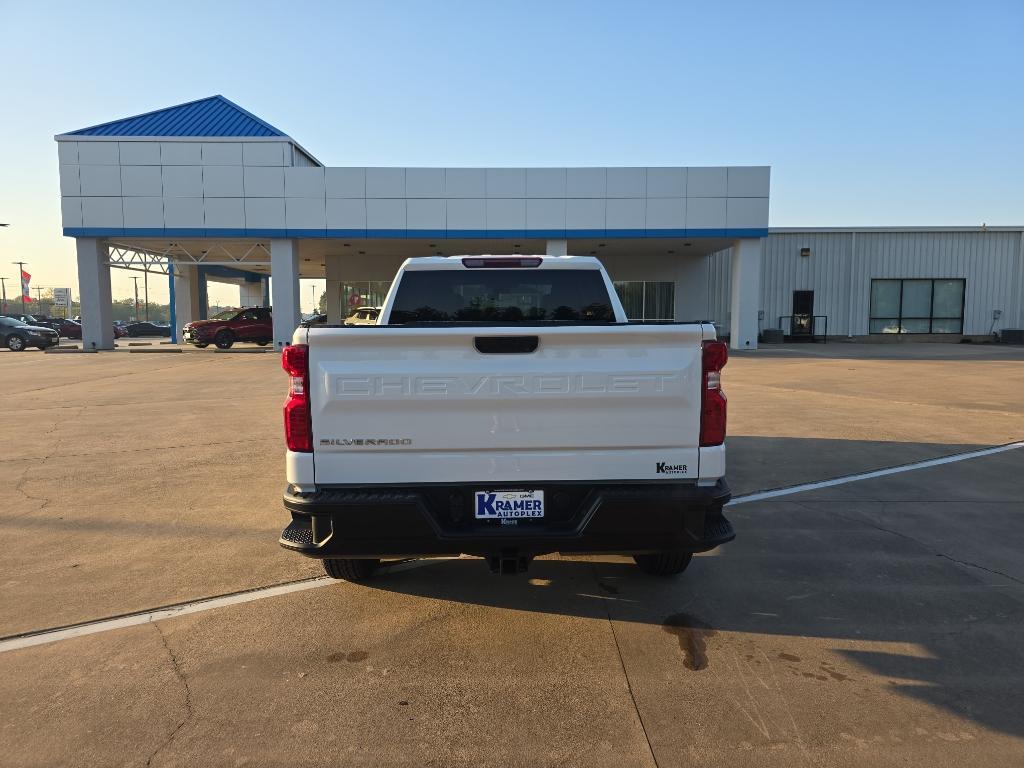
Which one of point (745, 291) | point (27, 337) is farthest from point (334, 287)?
point (745, 291)

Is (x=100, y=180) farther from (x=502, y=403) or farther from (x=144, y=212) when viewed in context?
(x=502, y=403)

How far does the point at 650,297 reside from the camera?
115 ft

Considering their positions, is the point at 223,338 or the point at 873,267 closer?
the point at 223,338

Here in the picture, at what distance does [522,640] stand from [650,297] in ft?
108

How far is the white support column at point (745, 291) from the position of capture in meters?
26.9

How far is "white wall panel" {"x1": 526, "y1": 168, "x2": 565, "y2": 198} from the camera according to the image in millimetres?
26656

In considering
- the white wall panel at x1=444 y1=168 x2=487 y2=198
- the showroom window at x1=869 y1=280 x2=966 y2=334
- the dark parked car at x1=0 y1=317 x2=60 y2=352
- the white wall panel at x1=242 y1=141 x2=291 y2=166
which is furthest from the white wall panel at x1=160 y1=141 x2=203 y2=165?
the showroom window at x1=869 y1=280 x2=966 y2=334

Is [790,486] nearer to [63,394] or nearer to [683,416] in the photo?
[683,416]

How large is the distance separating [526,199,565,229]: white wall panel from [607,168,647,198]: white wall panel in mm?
2206

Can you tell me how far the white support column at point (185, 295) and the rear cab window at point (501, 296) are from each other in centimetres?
3739

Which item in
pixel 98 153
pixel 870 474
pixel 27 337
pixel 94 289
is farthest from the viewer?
pixel 27 337

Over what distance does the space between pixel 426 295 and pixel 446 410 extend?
80.8 inches

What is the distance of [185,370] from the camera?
19547 mm

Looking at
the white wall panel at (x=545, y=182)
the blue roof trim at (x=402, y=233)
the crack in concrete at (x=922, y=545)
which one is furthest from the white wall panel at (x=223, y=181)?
the crack in concrete at (x=922, y=545)
